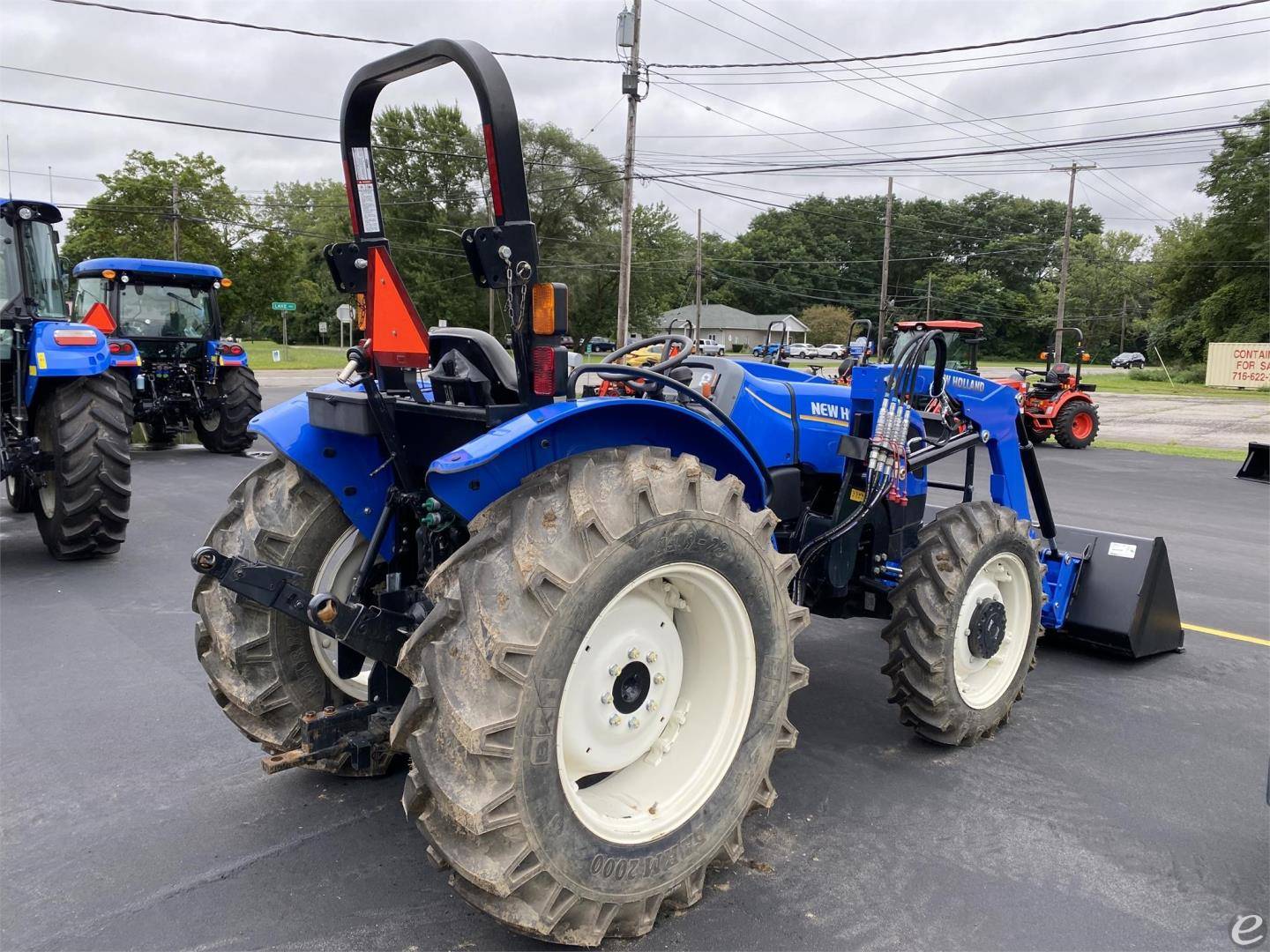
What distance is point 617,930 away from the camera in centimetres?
236

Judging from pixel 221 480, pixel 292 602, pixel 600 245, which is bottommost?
pixel 221 480

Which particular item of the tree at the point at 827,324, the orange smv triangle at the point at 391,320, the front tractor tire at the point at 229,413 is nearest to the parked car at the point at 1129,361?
the tree at the point at 827,324

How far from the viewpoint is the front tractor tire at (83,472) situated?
6.39 meters

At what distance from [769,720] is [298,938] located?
4.72 ft

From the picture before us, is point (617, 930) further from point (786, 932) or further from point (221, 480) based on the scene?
point (221, 480)

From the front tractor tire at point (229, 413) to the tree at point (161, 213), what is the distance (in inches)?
1134

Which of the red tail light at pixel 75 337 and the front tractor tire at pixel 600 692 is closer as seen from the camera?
the front tractor tire at pixel 600 692

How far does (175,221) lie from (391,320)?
1602 inches

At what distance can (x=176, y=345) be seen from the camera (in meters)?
12.5

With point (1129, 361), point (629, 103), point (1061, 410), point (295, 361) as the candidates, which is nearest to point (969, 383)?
point (1061, 410)

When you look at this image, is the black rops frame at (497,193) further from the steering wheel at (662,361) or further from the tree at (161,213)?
the tree at (161,213)

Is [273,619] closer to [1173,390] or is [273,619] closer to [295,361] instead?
[1173,390]

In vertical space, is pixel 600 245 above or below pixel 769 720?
above

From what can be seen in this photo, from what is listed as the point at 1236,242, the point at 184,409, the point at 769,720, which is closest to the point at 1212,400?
the point at 1236,242
